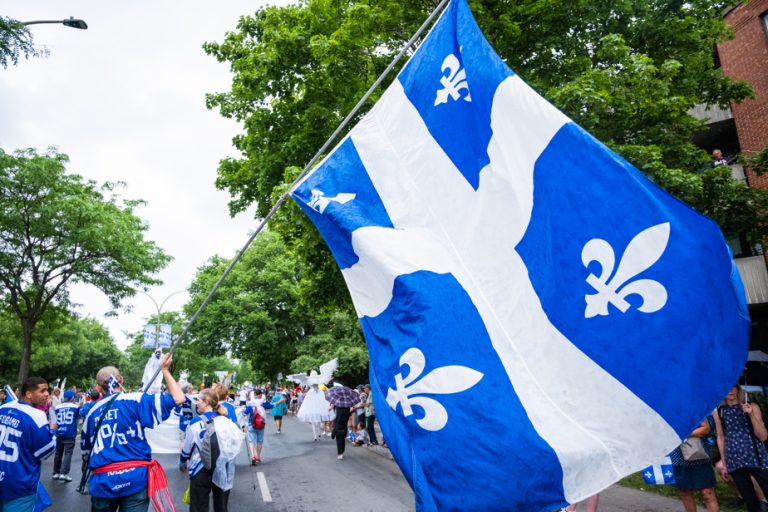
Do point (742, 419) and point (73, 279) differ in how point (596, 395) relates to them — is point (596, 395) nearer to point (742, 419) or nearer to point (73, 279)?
point (742, 419)

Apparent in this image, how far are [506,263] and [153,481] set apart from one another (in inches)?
148

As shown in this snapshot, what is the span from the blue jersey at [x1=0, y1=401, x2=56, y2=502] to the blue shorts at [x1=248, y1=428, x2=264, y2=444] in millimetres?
8334

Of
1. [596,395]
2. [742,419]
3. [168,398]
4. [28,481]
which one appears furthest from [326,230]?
[742,419]

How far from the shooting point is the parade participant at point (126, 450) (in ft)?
14.5

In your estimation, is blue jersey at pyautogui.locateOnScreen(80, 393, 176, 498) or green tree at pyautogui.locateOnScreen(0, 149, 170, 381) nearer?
blue jersey at pyautogui.locateOnScreen(80, 393, 176, 498)

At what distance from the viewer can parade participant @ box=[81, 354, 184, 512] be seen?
4.41 m

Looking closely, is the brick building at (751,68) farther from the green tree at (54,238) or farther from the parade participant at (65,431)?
the green tree at (54,238)

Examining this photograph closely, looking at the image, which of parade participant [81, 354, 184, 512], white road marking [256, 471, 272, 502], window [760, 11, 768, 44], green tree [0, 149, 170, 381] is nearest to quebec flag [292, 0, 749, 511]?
parade participant [81, 354, 184, 512]

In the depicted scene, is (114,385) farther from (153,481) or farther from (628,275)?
(628,275)

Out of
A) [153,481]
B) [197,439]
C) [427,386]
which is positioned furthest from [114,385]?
[427,386]

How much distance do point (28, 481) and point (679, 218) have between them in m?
5.95

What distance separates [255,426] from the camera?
42.6 ft

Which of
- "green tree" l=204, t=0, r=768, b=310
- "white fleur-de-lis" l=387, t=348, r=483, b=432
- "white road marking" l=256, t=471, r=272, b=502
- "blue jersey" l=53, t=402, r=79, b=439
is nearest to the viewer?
"white fleur-de-lis" l=387, t=348, r=483, b=432

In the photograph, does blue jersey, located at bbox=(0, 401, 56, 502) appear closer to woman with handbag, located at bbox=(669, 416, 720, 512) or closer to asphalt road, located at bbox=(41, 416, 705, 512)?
asphalt road, located at bbox=(41, 416, 705, 512)
